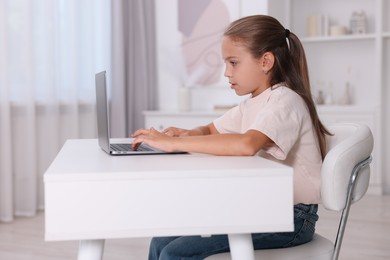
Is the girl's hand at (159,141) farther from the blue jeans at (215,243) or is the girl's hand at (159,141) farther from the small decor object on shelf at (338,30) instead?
the small decor object on shelf at (338,30)

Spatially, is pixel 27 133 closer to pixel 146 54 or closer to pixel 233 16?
pixel 146 54

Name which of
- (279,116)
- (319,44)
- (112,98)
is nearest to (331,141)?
(279,116)

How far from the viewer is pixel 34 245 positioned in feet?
9.63

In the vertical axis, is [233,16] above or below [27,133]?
above

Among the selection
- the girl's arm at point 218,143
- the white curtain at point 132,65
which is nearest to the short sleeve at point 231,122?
the girl's arm at point 218,143

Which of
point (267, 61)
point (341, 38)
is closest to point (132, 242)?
point (267, 61)

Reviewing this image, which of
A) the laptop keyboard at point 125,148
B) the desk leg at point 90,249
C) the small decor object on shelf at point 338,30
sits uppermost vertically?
the small decor object on shelf at point 338,30

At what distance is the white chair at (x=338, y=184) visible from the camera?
1331 millimetres

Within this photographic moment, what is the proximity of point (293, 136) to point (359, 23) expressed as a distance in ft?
10.7

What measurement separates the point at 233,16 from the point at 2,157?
6.24 ft

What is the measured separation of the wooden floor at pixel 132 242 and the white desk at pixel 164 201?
5.47 feet

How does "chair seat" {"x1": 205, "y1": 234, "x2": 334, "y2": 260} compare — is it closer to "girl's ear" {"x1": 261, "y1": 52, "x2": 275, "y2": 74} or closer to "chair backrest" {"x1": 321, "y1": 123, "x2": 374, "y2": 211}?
"chair backrest" {"x1": 321, "y1": 123, "x2": 374, "y2": 211}

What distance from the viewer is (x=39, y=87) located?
3.70 metres

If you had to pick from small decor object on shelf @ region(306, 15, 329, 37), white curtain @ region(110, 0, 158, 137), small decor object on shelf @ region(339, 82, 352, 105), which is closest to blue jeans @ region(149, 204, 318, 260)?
white curtain @ region(110, 0, 158, 137)
